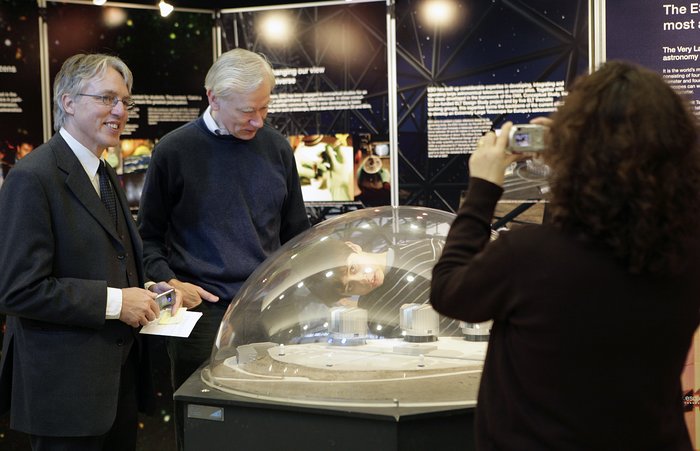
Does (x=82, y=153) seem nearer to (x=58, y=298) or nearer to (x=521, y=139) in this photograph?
(x=58, y=298)

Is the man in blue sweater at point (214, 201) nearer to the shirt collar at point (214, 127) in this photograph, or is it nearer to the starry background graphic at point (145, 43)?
the shirt collar at point (214, 127)

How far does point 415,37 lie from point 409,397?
369cm

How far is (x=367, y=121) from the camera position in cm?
573

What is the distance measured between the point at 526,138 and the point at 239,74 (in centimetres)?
187

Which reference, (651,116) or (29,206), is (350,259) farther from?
(651,116)

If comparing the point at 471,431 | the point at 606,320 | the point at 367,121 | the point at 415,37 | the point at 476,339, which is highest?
the point at 415,37

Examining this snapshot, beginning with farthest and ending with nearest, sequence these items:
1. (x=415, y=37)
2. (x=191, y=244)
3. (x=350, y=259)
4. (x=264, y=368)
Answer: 1. (x=415, y=37)
2. (x=191, y=244)
3. (x=350, y=259)
4. (x=264, y=368)

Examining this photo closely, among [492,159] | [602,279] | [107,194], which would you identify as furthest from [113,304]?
[602,279]

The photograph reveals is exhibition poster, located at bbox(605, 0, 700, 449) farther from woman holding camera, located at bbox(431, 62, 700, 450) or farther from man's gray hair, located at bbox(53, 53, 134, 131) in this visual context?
woman holding camera, located at bbox(431, 62, 700, 450)

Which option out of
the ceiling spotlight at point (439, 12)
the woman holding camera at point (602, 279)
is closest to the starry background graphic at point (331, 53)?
the ceiling spotlight at point (439, 12)

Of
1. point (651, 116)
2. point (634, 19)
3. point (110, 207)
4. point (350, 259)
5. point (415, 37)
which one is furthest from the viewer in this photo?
point (415, 37)

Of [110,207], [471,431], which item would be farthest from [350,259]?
[110,207]

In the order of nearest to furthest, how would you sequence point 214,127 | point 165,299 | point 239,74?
point 165,299 → point 239,74 → point 214,127

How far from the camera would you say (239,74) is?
349 centimetres
